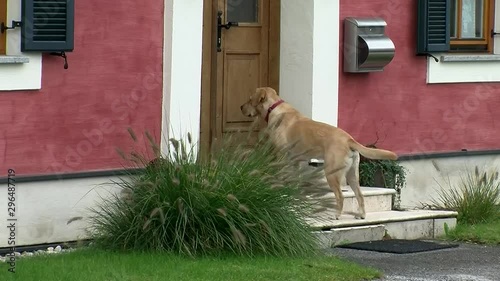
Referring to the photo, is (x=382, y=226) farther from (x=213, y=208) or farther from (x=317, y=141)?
(x=213, y=208)

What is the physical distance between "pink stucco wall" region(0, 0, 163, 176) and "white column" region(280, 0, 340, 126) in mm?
1759

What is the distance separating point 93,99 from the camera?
10383 millimetres

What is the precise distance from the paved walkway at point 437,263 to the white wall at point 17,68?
2707 mm

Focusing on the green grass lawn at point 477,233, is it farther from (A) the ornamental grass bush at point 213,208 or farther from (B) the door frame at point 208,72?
(B) the door frame at point 208,72

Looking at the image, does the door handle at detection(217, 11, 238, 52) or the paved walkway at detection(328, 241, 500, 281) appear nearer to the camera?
the paved walkway at detection(328, 241, 500, 281)

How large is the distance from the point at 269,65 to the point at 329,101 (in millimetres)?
690

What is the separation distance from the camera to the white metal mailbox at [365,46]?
12.2m

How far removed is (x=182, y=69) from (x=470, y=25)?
161 inches

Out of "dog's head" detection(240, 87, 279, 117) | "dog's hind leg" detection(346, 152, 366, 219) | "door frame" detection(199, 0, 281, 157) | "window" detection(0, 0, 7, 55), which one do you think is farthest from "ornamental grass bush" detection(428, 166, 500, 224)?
"window" detection(0, 0, 7, 55)

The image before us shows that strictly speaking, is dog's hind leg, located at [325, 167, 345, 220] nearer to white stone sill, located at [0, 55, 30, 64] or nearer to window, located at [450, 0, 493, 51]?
white stone sill, located at [0, 55, 30, 64]

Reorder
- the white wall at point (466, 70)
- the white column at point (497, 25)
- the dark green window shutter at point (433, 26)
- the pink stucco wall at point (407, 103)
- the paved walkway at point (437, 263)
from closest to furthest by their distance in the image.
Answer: the paved walkway at point (437, 263)
the pink stucco wall at point (407, 103)
the dark green window shutter at point (433, 26)
the white wall at point (466, 70)
the white column at point (497, 25)

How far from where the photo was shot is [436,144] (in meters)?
13.2

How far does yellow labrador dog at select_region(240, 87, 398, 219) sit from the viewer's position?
1098 cm

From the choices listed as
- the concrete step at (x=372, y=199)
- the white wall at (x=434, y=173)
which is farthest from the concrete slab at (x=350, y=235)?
the white wall at (x=434, y=173)
